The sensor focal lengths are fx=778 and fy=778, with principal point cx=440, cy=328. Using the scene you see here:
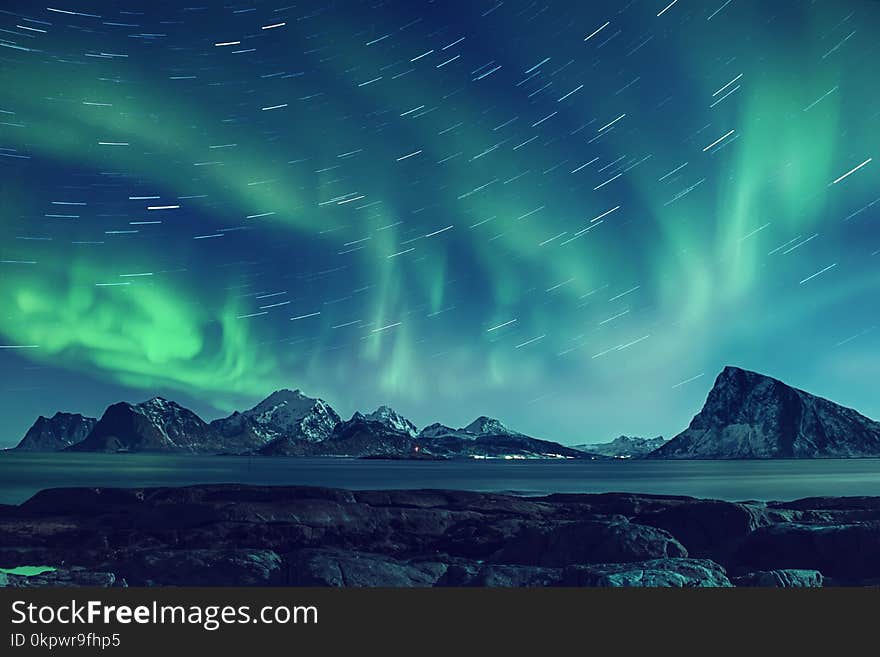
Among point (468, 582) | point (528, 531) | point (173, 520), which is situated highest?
point (173, 520)

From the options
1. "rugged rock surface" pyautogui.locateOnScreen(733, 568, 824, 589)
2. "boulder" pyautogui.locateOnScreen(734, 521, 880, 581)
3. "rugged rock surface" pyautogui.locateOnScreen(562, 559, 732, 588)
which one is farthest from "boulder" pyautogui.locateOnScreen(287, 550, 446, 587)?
"boulder" pyautogui.locateOnScreen(734, 521, 880, 581)

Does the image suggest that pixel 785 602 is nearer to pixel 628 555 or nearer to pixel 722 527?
pixel 628 555

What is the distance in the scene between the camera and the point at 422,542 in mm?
36438

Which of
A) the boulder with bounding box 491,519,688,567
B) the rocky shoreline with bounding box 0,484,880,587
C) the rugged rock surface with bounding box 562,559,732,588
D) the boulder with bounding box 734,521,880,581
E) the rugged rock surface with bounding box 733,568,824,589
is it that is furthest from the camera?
the boulder with bounding box 734,521,880,581

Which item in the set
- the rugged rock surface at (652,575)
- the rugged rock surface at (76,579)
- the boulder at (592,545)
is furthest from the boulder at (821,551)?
the rugged rock surface at (76,579)

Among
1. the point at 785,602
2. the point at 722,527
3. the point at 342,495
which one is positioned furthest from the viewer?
the point at 342,495

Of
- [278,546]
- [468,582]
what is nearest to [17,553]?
[278,546]

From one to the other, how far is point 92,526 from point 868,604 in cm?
3737

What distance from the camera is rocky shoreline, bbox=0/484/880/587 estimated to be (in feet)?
77.8

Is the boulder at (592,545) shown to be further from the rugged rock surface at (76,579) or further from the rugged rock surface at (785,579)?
the rugged rock surface at (76,579)

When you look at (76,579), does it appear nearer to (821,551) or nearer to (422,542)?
(422,542)

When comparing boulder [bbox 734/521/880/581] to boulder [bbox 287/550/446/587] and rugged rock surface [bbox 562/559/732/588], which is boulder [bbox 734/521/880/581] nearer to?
rugged rock surface [bbox 562/559/732/588]

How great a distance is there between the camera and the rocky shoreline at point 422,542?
2372 centimetres

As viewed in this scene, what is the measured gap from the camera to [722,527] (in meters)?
33.1
